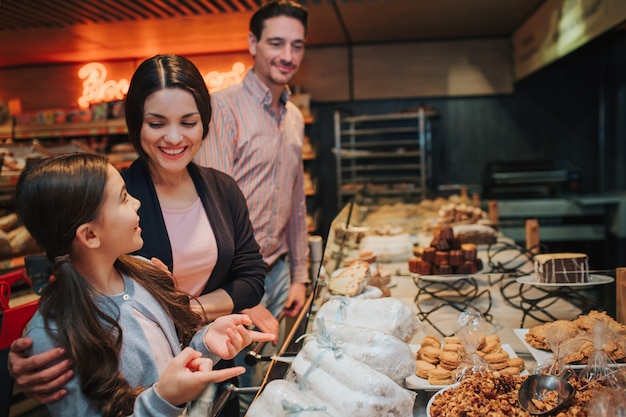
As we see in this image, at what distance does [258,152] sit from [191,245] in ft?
3.00

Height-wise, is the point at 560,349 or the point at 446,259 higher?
the point at 446,259

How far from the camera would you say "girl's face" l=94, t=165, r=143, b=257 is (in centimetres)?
120

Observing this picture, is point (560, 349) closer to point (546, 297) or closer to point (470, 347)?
point (470, 347)

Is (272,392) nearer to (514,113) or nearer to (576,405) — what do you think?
(576,405)

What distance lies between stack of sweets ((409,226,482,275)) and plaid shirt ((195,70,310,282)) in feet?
2.30

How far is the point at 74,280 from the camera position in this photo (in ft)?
3.79

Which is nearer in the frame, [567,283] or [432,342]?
[432,342]

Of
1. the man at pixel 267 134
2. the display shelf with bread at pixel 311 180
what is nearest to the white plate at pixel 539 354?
the man at pixel 267 134

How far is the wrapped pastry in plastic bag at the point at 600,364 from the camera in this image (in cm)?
131

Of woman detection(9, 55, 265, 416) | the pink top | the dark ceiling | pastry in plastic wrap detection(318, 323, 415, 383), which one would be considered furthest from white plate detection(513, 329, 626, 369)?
the dark ceiling

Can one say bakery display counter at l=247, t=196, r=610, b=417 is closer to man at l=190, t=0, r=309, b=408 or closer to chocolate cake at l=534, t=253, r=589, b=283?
chocolate cake at l=534, t=253, r=589, b=283

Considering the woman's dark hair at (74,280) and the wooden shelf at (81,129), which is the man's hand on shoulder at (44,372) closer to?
the woman's dark hair at (74,280)

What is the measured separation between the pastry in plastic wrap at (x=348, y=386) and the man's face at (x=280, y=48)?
1.69 meters

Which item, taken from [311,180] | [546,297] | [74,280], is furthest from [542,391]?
[311,180]
